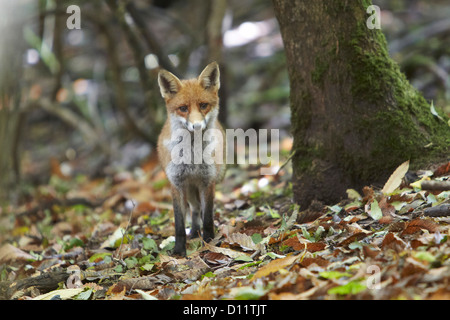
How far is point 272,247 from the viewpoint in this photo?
4594 mm

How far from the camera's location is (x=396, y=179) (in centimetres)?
480

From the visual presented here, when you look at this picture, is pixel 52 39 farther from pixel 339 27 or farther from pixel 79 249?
pixel 339 27

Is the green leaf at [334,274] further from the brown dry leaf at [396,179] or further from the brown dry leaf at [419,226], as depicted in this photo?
the brown dry leaf at [396,179]

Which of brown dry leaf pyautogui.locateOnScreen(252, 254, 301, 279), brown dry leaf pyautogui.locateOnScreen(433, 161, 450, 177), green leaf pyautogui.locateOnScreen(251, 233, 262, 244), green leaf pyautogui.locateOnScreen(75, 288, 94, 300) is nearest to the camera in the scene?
brown dry leaf pyautogui.locateOnScreen(252, 254, 301, 279)

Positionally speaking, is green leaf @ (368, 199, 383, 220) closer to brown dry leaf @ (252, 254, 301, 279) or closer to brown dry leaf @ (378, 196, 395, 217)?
brown dry leaf @ (378, 196, 395, 217)

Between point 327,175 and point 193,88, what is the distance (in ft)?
5.68

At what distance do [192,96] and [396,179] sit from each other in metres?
2.22

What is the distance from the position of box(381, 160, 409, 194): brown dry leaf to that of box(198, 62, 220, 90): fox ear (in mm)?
2050

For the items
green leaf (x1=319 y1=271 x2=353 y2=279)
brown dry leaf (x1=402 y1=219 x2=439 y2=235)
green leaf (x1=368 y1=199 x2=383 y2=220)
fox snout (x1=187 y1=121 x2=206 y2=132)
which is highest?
fox snout (x1=187 y1=121 x2=206 y2=132)

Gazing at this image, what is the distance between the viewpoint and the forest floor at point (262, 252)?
10.7 ft

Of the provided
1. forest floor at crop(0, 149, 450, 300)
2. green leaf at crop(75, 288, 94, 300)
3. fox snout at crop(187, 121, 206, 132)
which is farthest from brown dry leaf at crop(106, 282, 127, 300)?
fox snout at crop(187, 121, 206, 132)

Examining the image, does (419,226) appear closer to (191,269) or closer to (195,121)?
(191,269)

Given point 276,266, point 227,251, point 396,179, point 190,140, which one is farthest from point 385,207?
point 190,140

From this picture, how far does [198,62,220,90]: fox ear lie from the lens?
515 cm
